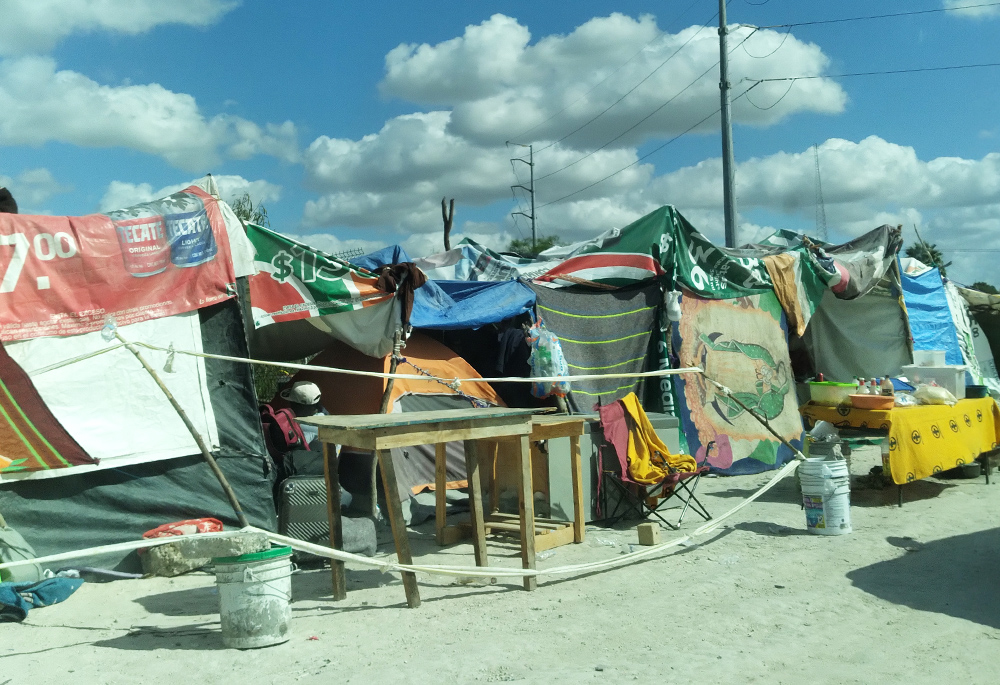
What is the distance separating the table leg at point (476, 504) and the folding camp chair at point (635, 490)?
199 cm

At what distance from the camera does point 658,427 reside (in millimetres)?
7973

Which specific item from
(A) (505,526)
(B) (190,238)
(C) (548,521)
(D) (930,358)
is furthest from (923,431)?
(B) (190,238)

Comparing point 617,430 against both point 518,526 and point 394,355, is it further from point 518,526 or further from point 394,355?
point 394,355

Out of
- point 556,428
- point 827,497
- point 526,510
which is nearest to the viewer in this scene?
point 526,510

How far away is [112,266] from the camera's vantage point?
6.27 m

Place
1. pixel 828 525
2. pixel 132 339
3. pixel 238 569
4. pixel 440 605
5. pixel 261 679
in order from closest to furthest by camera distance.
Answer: pixel 261 679 < pixel 238 569 < pixel 440 605 < pixel 132 339 < pixel 828 525

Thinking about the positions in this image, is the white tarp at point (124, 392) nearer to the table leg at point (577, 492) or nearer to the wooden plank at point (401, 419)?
the wooden plank at point (401, 419)

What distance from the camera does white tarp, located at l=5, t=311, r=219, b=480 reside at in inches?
236

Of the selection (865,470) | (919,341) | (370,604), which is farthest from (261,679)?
(919,341)

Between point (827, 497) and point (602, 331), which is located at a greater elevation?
point (602, 331)

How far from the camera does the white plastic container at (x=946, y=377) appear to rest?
9.05m

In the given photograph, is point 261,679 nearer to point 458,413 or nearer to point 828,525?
point 458,413

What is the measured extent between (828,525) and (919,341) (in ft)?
25.1

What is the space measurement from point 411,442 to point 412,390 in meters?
3.44
